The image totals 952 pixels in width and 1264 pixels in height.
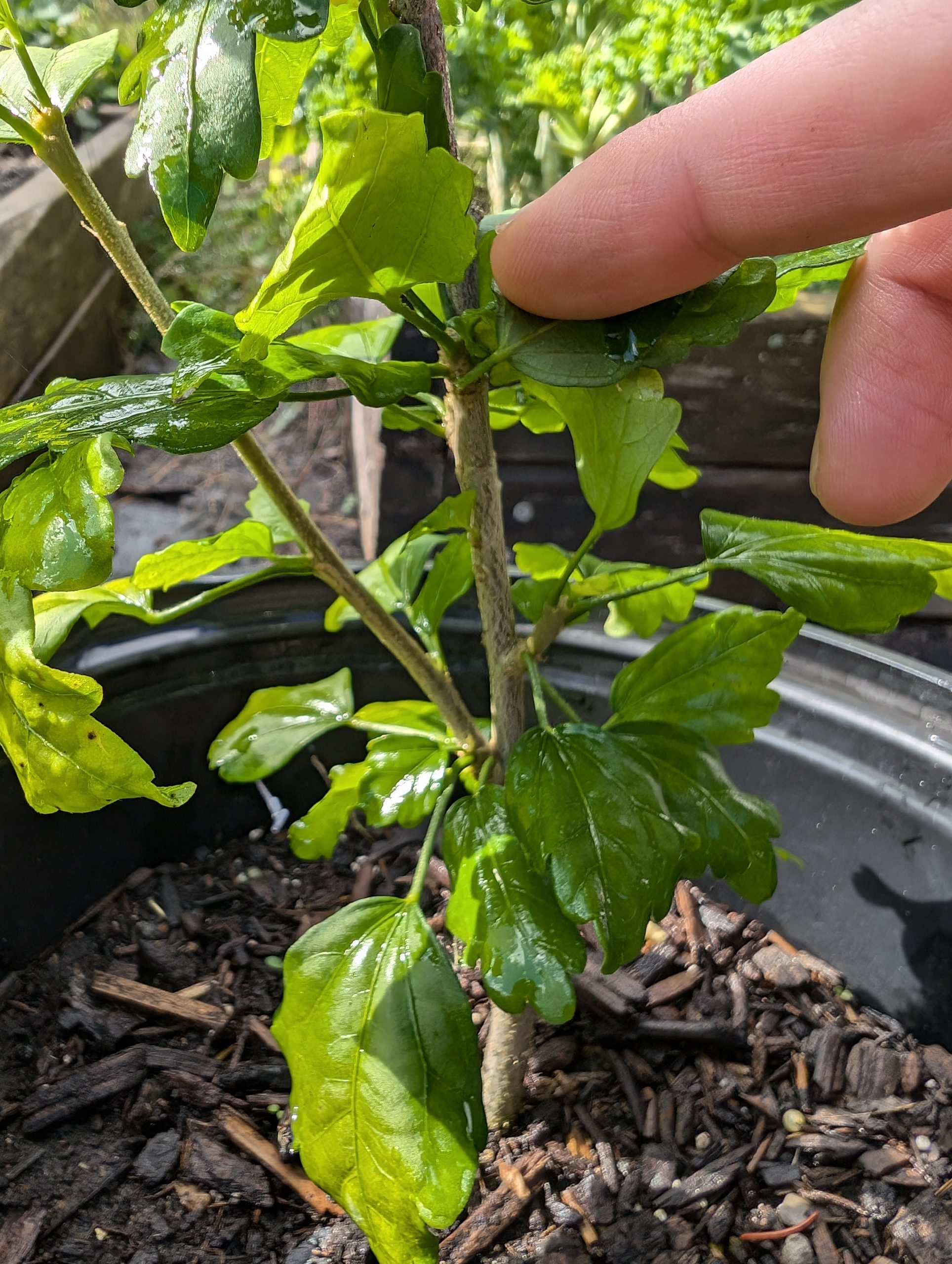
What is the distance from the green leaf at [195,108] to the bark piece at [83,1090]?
31.3 inches

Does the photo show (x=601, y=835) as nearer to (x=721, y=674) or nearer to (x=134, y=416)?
(x=721, y=674)

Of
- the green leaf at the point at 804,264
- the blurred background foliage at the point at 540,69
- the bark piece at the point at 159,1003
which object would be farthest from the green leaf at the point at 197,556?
the blurred background foliage at the point at 540,69

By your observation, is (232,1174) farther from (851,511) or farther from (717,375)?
(717,375)

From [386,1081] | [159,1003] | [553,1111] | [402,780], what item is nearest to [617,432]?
[402,780]

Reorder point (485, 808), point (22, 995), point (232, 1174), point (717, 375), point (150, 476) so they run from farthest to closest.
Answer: point (150, 476), point (717, 375), point (22, 995), point (232, 1174), point (485, 808)

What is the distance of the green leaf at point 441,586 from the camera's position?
2.50 feet

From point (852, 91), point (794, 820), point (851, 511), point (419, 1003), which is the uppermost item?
point (852, 91)

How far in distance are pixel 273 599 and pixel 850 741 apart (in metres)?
0.64

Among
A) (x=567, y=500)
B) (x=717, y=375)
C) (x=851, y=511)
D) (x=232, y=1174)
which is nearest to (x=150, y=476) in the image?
(x=567, y=500)

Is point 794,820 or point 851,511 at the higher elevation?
point 851,511

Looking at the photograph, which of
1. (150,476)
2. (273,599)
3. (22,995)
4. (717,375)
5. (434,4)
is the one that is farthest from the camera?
(150,476)

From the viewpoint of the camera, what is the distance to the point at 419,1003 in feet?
1.99

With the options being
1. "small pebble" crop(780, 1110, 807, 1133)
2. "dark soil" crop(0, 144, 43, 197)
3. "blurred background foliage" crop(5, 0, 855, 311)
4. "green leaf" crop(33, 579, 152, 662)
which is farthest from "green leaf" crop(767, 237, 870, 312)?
"dark soil" crop(0, 144, 43, 197)

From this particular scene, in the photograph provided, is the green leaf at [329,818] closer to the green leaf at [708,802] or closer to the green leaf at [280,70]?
the green leaf at [708,802]
